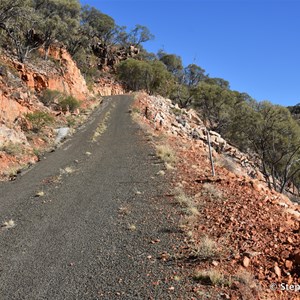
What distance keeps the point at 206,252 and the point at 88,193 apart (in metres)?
5.06

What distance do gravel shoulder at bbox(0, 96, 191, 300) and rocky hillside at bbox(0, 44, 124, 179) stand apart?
192 cm

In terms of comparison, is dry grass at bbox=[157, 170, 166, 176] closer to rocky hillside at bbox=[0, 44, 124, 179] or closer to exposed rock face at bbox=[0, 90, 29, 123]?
rocky hillside at bbox=[0, 44, 124, 179]

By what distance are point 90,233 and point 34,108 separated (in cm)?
1571

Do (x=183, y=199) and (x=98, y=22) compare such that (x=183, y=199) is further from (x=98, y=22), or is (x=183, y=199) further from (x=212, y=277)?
(x=98, y=22)

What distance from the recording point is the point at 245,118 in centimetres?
2739

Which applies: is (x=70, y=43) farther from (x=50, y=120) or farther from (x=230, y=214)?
(x=230, y=214)

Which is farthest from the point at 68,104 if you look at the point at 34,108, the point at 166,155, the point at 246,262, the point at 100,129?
the point at 246,262

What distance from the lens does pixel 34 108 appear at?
20.0 m

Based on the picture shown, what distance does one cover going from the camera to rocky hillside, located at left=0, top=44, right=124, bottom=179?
46.2 ft

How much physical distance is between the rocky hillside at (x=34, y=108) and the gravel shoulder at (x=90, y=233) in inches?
75.4

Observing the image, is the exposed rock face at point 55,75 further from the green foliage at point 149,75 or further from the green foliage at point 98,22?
the green foliage at point 98,22

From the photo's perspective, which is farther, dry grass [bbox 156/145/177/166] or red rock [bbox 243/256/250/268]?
dry grass [bbox 156/145/177/166]

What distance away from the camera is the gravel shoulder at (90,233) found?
4.68m

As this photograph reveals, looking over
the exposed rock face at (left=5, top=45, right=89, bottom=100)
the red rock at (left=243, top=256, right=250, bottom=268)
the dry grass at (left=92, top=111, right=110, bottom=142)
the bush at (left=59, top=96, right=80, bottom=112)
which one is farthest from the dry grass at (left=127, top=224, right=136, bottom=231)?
the exposed rock face at (left=5, top=45, right=89, bottom=100)
